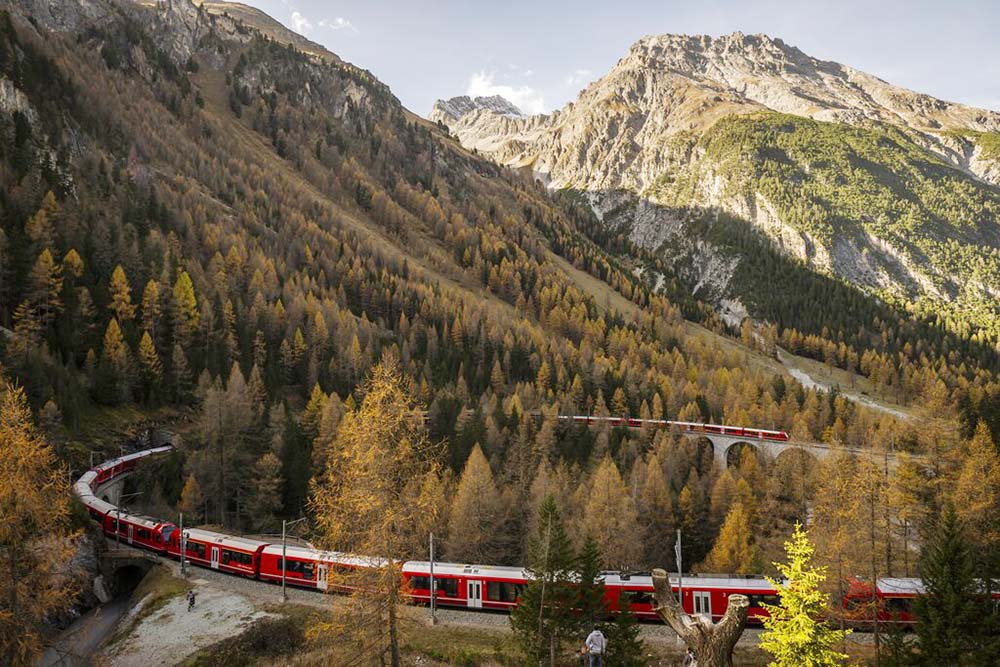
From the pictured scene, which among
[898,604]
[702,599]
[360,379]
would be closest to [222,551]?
[702,599]

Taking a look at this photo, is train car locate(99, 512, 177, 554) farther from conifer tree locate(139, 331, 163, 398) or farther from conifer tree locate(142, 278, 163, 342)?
conifer tree locate(142, 278, 163, 342)

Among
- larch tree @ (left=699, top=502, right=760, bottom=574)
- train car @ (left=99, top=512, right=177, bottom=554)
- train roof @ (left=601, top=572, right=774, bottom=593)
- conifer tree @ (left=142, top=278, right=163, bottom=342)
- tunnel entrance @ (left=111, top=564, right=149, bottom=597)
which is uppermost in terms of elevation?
conifer tree @ (left=142, top=278, right=163, bottom=342)

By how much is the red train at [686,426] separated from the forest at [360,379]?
256 cm

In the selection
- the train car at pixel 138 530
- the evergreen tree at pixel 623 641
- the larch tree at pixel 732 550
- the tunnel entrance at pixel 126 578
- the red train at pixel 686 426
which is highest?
the evergreen tree at pixel 623 641

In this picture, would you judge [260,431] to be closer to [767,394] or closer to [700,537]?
[700,537]

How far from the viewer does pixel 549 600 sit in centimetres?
2764

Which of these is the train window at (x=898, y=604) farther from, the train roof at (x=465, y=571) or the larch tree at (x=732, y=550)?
the train roof at (x=465, y=571)

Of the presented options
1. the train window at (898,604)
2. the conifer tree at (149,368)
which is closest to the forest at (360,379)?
the conifer tree at (149,368)

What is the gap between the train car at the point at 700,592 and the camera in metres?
35.8

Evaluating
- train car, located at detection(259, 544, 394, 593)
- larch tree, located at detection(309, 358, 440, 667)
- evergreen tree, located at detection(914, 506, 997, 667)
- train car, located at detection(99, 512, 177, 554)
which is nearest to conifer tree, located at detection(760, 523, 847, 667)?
evergreen tree, located at detection(914, 506, 997, 667)

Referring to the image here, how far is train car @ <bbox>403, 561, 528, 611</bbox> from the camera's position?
36.1 metres

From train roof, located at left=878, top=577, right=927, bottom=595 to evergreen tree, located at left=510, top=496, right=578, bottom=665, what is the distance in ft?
71.9

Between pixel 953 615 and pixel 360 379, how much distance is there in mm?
78752

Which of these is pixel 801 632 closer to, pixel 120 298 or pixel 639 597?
pixel 639 597
